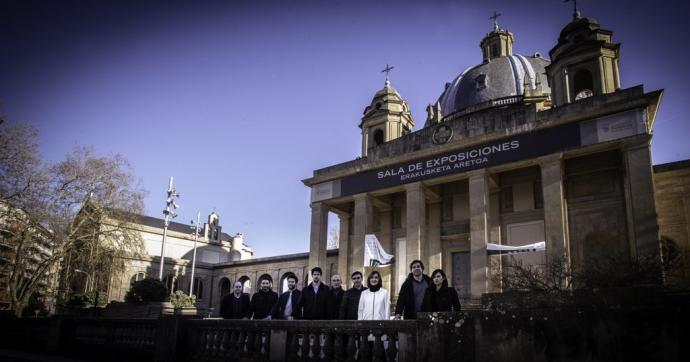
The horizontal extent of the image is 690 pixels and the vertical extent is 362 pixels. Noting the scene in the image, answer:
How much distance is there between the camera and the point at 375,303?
8547 millimetres

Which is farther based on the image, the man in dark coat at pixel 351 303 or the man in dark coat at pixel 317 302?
the man in dark coat at pixel 317 302

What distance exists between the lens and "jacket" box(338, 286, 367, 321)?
8.85 metres

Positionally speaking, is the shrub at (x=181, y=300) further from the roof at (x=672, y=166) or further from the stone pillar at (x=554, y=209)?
the roof at (x=672, y=166)

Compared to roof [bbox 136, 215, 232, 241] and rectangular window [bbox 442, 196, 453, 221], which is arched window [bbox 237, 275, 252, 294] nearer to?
roof [bbox 136, 215, 232, 241]

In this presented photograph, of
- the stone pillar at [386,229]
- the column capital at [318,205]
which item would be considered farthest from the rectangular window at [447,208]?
the column capital at [318,205]

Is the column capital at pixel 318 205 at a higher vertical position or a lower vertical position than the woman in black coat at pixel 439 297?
higher

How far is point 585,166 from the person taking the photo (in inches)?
865

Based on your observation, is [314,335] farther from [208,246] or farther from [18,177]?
[208,246]

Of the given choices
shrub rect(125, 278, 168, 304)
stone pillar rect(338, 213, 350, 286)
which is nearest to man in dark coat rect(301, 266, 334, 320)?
stone pillar rect(338, 213, 350, 286)

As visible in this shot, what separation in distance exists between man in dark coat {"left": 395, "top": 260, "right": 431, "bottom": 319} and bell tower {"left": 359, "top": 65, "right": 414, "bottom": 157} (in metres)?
21.5

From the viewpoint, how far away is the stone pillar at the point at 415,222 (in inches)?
907

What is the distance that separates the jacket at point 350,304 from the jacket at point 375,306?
0.82 feet

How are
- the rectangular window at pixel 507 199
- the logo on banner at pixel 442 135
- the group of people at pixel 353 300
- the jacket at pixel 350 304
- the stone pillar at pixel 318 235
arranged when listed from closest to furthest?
the group of people at pixel 353 300 → the jacket at pixel 350 304 → the logo on banner at pixel 442 135 → the rectangular window at pixel 507 199 → the stone pillar at pixel 318 235

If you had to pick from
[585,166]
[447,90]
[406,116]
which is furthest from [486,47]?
[585,166]
